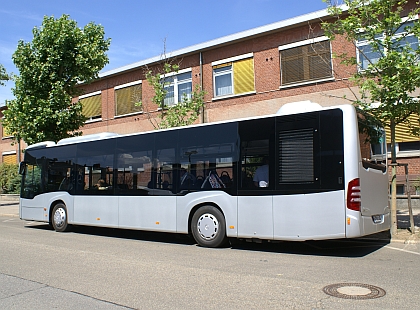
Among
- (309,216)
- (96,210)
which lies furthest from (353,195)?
(96,210)

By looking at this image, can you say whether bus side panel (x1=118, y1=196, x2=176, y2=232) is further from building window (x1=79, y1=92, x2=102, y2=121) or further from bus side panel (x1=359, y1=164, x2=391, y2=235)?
building window (x1=79, y1=92, x2=102, y2=121)

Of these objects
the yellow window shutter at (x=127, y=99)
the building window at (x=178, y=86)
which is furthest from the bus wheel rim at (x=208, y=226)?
the yellow window shutter at (x=127, y=99)

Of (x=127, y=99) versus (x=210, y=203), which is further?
(x=127, y=99)

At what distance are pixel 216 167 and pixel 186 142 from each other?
1098 mm

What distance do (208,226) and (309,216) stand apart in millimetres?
2574

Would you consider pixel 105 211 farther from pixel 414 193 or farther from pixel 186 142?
pixel 414 193

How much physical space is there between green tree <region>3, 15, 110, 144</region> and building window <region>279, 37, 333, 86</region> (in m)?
8.08

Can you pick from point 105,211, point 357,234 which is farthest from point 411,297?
point 105,211

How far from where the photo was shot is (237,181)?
30.5 feet

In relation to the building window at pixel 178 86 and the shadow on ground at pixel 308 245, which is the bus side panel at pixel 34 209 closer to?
the shadow on ground at pixel 308 245

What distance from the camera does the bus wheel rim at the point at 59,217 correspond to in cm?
1350

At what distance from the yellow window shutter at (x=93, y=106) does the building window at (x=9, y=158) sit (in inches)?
444

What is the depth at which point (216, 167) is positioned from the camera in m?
9.68

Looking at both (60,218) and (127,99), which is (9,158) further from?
(60,218)
